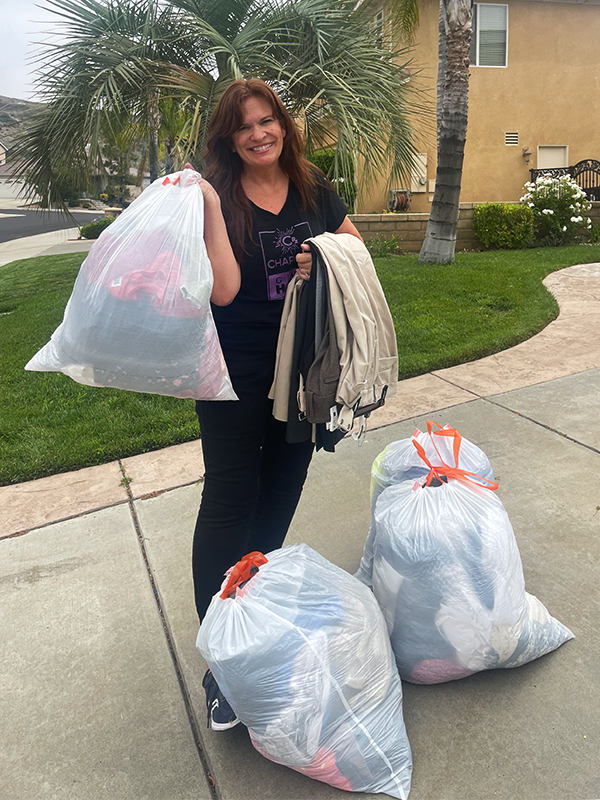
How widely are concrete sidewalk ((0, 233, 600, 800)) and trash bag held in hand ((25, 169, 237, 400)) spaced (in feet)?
3.25

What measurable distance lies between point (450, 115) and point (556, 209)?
132 inches

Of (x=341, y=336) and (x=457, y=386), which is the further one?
(x=457, y=386)

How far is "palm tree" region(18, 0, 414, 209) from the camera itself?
5.51 metres

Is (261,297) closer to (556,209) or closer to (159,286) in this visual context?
(159,286)

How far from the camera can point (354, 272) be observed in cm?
165

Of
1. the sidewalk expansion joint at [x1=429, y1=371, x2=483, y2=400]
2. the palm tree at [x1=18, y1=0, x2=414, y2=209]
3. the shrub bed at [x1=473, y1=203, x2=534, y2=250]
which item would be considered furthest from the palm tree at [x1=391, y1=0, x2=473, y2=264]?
the sidewalk expansion joint at [x1=429, y1=371, x2=483, y2=400]

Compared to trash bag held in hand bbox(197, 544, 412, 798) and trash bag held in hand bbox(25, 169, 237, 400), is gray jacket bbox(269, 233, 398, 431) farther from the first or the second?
trash bag held in hand bbox(197, 544, 412, 798)

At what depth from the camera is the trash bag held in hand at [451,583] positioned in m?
1.63

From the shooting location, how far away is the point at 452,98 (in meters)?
7.59

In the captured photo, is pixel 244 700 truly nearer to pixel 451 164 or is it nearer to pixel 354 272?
pixel 354 272

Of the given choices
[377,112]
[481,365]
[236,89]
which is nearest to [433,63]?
[377,112]

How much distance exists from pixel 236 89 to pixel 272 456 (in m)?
1.05

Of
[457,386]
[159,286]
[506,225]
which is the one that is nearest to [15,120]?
[457,386]

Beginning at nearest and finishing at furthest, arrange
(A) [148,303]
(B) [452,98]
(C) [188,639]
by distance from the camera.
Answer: (A) [148,303]
(C) [188,639]
(B) [452,98]
